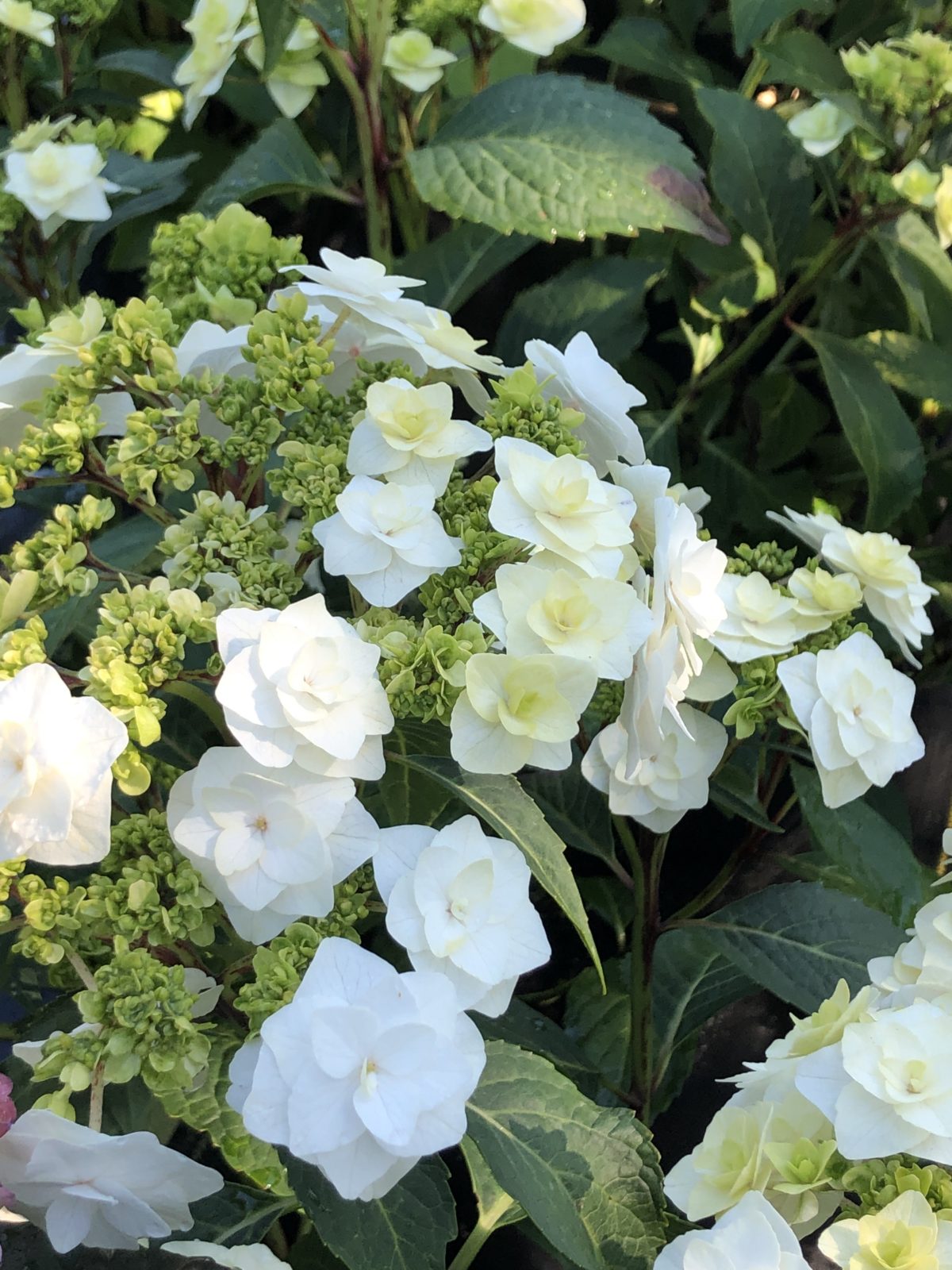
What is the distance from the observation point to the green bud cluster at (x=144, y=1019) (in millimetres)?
458

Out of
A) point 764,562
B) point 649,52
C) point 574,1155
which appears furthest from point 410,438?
point 649,52

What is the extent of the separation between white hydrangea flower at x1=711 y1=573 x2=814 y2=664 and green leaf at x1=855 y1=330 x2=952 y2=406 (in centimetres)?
48

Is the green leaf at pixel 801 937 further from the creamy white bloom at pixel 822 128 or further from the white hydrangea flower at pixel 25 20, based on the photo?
the white hydrangea flower at pixel 25 20

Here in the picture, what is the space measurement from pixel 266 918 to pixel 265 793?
61 mm

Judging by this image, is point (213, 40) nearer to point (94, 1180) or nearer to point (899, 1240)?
point (94, 1180)

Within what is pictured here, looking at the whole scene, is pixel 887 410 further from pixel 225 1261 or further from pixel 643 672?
pixel 225 1261

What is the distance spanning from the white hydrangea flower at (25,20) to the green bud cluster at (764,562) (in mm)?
716

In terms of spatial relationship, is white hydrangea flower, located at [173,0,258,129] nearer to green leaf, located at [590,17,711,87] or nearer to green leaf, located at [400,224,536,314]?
green leaf, located at [400,224,536,314]

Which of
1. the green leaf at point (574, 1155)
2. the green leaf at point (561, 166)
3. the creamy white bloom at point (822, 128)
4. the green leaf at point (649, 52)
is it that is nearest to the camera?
the green leaf at point (574, 1155)

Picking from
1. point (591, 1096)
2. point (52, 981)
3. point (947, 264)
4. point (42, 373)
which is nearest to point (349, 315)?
point (42, 373)

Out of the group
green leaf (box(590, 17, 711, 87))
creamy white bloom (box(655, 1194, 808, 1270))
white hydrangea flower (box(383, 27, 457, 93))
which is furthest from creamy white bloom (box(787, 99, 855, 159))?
creamy white bloom (box(655, 1194, 808, 1270))

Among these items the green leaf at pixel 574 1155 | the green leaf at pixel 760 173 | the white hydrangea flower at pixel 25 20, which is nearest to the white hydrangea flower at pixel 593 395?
the green leaf at pixel 574 1155

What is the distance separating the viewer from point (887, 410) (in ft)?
3.23

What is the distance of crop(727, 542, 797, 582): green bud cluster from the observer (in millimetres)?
690
